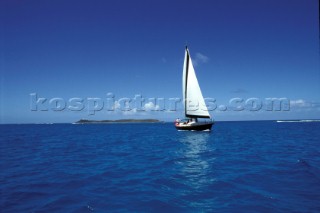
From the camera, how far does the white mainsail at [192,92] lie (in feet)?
170

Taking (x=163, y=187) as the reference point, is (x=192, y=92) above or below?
above

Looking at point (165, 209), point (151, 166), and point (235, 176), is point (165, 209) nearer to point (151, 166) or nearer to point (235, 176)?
point (235, 176)

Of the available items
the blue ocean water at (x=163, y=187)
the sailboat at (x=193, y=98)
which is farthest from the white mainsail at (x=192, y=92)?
the blue ocean water at (x=163, y=187)

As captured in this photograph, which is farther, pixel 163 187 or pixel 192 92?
pixel 192 92

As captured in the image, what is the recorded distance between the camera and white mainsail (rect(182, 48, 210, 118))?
51.9m

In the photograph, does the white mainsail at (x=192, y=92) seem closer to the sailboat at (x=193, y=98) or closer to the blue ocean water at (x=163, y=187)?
the sailboat at (x=193, y=98)

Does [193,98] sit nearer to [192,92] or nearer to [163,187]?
[192,92]

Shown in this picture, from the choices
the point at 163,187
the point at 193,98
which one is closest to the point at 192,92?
the point at 193,98

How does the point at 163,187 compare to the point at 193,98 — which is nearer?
the point at 163,187

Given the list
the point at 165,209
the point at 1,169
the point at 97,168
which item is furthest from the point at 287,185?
the point at 1,169

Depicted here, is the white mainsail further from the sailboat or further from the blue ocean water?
the blue ocean water

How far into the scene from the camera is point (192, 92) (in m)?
52.4

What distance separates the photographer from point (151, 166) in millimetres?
17078

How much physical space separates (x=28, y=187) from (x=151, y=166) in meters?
7.85
